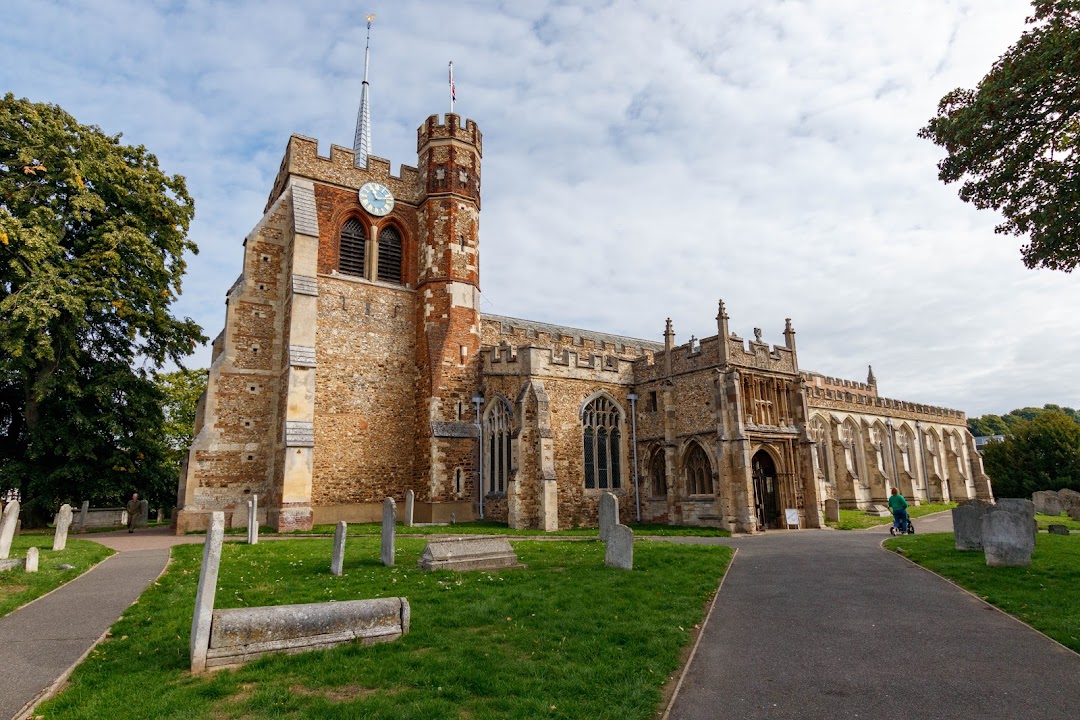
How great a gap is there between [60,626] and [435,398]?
51.9 ft

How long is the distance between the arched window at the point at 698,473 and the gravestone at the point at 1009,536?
1081 centimetres

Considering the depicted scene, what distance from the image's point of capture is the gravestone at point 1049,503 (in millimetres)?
26109

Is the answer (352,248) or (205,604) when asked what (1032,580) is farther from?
(352,248)

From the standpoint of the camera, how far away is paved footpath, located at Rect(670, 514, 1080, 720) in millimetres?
4770

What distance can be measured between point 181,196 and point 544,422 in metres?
17.0

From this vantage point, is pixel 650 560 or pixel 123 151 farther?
pixel 123 151

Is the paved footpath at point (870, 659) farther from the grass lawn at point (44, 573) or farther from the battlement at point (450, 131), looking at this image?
the battlement at point (450, 131)

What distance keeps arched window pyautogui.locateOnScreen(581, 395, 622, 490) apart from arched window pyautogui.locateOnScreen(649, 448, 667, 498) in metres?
1.28

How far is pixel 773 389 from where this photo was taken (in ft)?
74.3

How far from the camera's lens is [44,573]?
1014 cm

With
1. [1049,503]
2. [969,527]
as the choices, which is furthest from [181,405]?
[1049,503]

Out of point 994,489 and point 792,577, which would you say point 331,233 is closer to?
point 792,577

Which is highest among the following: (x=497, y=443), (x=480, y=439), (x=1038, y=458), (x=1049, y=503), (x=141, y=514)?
(x=480, y=439)

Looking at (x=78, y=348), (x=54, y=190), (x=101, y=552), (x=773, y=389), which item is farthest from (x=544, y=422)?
(x=54, y=190)
